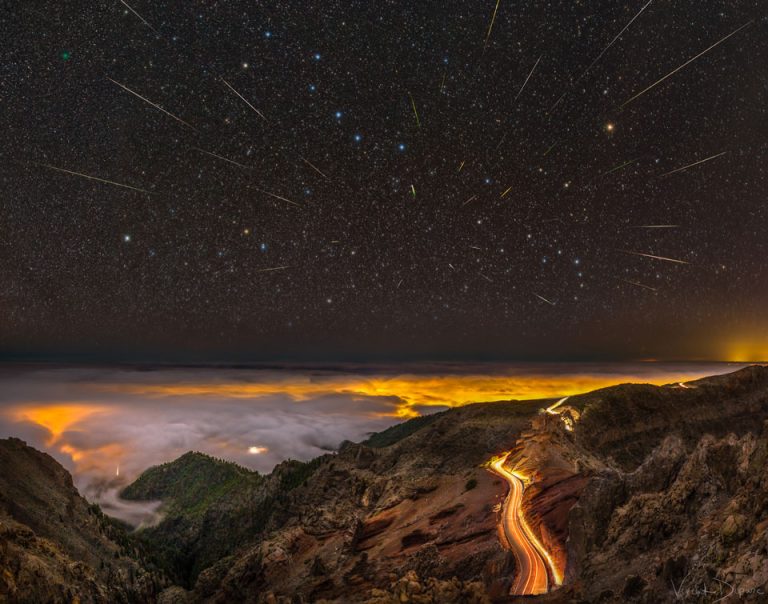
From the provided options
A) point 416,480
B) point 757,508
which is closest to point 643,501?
point 757,508

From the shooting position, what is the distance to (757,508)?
50.9ft

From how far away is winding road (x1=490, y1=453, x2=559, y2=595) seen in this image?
2456cm

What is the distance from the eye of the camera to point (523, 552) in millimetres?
29531

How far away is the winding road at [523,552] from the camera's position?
24.6m

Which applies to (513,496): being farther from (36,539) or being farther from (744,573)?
(36,539)
